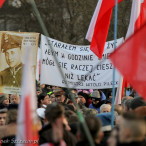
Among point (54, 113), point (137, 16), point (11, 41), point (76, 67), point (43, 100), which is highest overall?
point (137, 16)

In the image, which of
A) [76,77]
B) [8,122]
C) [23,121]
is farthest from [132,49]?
[76,77]

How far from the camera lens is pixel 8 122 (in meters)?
5.02

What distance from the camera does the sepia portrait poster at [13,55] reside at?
9695 mm

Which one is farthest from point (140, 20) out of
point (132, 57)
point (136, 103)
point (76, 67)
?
point (132, 57)

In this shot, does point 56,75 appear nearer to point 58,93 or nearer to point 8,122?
point 58,93

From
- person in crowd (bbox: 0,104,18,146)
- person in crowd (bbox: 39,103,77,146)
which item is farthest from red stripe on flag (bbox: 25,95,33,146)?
person in crowd (bbox: 0,104,18,146)

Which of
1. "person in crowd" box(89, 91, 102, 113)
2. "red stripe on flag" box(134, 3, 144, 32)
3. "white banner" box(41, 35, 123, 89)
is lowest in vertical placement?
"person in crowd" box(89, 91, 102, 113)

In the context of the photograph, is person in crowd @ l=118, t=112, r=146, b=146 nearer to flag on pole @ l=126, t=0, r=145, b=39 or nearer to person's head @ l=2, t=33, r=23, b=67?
flag on pole @ l=126, t=0, r=145, b=39

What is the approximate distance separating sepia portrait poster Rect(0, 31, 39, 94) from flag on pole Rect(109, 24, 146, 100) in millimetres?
5720

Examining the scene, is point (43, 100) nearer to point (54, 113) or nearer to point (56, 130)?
point (54, 113)

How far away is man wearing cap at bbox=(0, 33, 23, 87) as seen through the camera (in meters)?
9.72

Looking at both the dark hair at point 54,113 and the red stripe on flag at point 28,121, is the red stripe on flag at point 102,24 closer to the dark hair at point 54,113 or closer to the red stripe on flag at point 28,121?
the dark hair at point 54,113

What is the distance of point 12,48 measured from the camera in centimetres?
979

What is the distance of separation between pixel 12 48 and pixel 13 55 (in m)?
0.14
